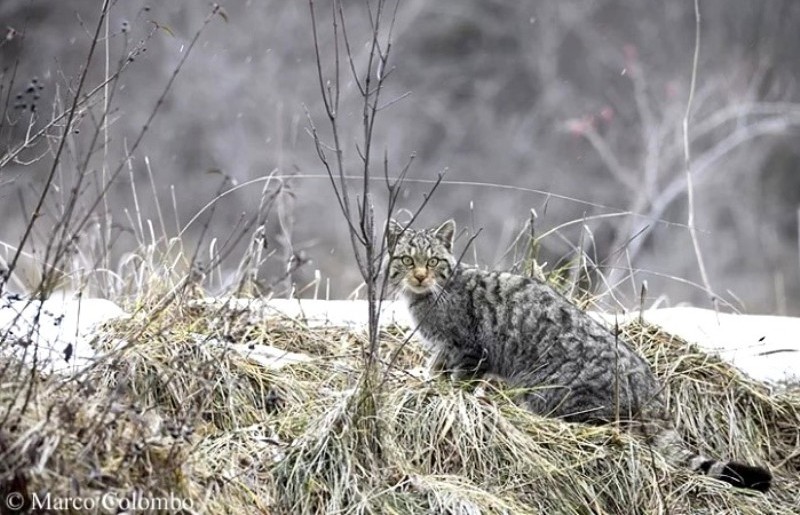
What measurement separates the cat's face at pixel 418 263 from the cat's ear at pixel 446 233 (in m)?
0.04

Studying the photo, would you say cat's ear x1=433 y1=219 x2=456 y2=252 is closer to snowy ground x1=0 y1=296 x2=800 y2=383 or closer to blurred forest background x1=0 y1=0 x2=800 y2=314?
snowy ground x1=0 y1=296 x2=800 y2=383

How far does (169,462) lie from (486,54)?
12825 millimetres

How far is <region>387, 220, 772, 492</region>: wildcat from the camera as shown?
4.38 metres

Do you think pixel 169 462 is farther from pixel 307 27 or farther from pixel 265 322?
pixel 307 27

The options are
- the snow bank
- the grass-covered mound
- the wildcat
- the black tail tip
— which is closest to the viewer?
the grass-covered mound

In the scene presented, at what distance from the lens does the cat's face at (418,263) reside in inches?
190

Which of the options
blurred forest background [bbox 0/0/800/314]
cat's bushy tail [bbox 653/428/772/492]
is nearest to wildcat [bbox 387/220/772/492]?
cat's bushy tail [bbox 653/428/772/492]

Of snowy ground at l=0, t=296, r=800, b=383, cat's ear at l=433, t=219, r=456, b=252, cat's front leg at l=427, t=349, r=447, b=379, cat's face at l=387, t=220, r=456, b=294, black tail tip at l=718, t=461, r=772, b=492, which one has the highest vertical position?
cat's ear at l=433, t=219, r=456, b=252

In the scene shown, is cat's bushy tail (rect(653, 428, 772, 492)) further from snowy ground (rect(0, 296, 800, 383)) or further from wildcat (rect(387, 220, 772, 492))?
snowy ground (rect(0, 296, 800, 383))

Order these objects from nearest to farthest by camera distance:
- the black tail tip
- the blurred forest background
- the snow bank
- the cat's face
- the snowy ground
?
1. the snow bank
2. the black tail tip
3. the snowy ground
4. the cat's face
5. the blurred forest background

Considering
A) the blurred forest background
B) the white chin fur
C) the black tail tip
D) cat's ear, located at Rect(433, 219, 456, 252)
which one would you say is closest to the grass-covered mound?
the black tail tip

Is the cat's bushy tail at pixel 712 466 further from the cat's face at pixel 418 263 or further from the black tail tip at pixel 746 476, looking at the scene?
the cat's face at pixel 418 263

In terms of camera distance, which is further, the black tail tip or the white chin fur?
the white chin fur

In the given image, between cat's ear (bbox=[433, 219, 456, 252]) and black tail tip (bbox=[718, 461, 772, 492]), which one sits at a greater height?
cat's ear (bbox=[433, 219, 456, 252])
